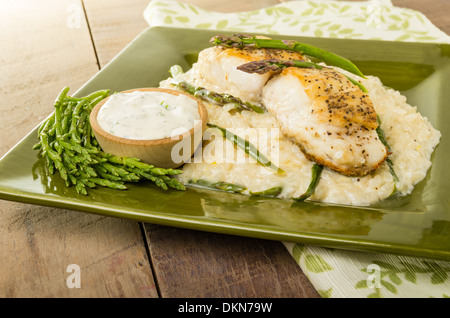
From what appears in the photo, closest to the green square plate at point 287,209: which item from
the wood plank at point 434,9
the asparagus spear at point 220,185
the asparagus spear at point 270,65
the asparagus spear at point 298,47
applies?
the asparagus spear at point 220,185

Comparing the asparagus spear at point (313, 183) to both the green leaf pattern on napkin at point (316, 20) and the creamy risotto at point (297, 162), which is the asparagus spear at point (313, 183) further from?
the green leaf pattern on napkin at point (316, 20)

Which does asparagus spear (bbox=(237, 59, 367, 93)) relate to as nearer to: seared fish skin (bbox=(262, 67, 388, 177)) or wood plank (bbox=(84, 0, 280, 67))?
seared fish skin (bbox=(262, 67, 388, 177))

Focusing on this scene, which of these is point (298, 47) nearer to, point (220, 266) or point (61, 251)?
point (220, 266)

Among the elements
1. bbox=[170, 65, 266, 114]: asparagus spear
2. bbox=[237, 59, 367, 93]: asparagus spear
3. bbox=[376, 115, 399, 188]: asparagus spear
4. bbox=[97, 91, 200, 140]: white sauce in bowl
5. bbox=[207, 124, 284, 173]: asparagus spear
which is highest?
bbox=[237, 59, 367, 93]: asparagus spear

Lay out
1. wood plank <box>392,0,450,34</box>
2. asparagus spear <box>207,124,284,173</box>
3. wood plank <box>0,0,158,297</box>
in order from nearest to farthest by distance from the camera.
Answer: wood plank <box>0,0,158,297</box> < asparagus spear <box>207,124,284,173</box> < wood plank <box>392,0,450,34</box>

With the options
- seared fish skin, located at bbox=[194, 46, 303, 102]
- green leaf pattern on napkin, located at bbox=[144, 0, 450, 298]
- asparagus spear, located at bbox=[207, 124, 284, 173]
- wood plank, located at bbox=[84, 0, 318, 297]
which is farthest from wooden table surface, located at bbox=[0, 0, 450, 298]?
green leaf pattern on napkin, located at bbox=[144, 0, 450, 298]

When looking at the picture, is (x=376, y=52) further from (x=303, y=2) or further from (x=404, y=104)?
(x=303, y=2)
